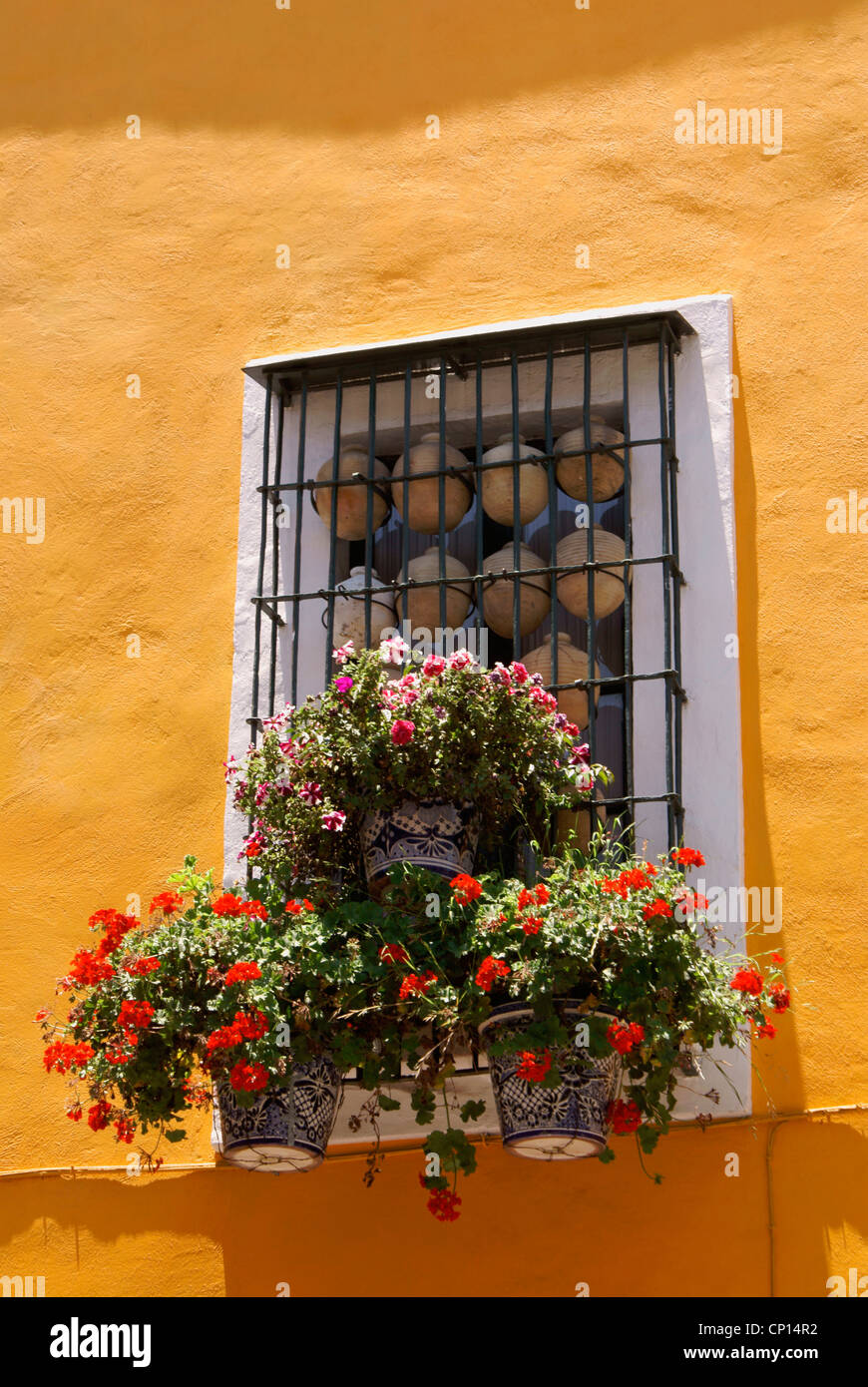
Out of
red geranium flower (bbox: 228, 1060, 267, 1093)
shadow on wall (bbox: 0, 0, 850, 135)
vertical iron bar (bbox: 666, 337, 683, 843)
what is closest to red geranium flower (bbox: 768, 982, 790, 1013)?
vertical iron bar (bbox: 666, 337, 683, 843)

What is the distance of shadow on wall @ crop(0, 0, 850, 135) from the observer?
274 inches

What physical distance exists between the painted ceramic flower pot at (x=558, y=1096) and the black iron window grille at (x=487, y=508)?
0.99m

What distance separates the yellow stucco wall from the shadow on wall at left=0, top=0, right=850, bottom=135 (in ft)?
0.05

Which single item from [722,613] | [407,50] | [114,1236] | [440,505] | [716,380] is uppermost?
[407,50]

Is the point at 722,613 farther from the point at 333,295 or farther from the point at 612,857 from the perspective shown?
the point at 333,295

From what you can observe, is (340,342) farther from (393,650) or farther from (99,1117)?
(99,1117)

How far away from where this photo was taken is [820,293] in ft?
21.0

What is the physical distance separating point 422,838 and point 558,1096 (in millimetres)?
829

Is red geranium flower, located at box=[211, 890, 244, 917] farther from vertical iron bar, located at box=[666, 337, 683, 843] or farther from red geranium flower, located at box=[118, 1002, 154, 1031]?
vertical iron bar, located at box=[666, 337, 683, 843]

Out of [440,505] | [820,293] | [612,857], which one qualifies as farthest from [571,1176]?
[820,293]

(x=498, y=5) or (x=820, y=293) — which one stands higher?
(x=498, y=5)

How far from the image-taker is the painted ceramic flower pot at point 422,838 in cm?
550

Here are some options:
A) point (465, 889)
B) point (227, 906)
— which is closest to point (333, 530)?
point (227, 906)

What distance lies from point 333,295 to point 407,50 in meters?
1.01
